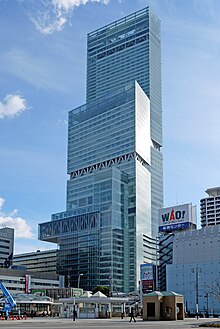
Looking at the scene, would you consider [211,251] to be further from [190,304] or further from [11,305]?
[11,305]

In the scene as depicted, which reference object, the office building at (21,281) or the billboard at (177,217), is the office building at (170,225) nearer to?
the billboard at (177,217)

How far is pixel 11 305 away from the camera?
303 ft

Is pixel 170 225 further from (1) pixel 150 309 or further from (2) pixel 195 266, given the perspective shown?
(1) pixel 150 309

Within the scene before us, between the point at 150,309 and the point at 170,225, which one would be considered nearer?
the point at 150,309

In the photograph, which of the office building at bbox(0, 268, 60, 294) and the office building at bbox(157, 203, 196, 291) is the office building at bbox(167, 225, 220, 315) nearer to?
the office building at bbox(157, 203, 196, 291)

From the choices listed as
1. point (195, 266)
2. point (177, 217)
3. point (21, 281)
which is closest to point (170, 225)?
point (177, 217)

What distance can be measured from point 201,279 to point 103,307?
3274 inches

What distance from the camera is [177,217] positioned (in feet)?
625

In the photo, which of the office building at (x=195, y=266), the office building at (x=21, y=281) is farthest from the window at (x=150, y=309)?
the office building at (x=21, y=281)

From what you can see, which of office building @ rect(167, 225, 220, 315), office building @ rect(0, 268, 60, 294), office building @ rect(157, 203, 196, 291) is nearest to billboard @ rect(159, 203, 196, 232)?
office building @ rect(157, 203, 196, 291)

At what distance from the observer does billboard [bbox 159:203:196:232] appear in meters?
188

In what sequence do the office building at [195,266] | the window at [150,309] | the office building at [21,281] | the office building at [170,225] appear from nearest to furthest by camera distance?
the window at [150,309]
the office building at [21,281]
the office building at [195,266]
the office building at [170,225]

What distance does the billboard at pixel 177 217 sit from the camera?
616 ft

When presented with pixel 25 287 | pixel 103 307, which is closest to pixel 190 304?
pixel 25 287
